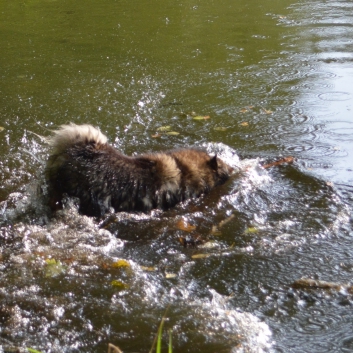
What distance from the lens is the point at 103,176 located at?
5254mm

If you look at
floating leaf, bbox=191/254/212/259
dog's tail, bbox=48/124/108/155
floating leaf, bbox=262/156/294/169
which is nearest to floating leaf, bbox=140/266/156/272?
floating leaf, bbox=191/254/212/259

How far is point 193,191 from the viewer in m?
5.89

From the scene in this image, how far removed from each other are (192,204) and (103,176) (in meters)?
1.05

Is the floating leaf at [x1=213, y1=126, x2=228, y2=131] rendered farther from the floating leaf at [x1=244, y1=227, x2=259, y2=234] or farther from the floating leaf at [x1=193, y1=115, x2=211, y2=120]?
the floating leaf at [x1=244, y1=227, x2=259, y2=234]

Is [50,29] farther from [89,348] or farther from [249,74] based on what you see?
[89,348]

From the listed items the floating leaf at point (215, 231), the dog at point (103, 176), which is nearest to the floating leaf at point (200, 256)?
the floating leaf at point (215, 231)

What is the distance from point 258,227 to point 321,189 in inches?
42.1

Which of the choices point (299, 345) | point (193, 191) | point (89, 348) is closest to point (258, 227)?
point (193, 191)

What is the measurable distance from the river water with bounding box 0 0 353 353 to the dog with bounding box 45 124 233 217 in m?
0.13

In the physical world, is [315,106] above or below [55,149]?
below

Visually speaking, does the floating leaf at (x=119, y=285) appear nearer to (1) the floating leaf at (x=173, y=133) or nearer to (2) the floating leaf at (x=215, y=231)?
(2) the floating leaf at (x=215, y=231)

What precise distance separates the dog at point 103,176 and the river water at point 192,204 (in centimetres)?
13

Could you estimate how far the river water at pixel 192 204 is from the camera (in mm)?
3832

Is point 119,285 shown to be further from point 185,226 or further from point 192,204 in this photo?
point 192,204
